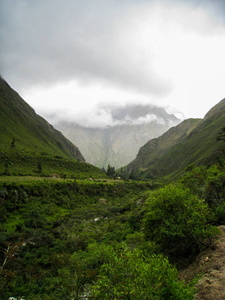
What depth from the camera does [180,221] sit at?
17.4 m

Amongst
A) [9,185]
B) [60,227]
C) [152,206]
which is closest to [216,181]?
[152,206]

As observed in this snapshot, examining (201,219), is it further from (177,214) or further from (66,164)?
(66,164)

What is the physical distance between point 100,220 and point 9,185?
101 feet

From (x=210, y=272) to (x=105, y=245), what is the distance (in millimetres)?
16465

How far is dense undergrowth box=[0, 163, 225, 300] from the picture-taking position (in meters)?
10.3

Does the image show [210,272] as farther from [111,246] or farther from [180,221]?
[111,246]

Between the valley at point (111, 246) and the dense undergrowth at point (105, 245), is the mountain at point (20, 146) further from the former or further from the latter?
the dense undergrowth at point (105, 245)

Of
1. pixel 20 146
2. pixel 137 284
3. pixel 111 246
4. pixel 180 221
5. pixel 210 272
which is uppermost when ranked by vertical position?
pixel 20 146

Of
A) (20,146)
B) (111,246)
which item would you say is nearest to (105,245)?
(111,246)

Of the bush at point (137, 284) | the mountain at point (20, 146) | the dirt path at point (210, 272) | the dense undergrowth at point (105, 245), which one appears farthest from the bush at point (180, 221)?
the mountain at point (20, 146)

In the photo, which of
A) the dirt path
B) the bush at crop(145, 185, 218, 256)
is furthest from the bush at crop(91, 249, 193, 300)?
the bush at crop(145, 185, 218, 256)

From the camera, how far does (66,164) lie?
4675 inches

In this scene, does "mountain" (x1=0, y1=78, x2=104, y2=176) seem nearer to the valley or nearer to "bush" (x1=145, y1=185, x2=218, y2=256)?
the valley

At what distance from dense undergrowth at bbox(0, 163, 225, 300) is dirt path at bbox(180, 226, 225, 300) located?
1223 millimetres
